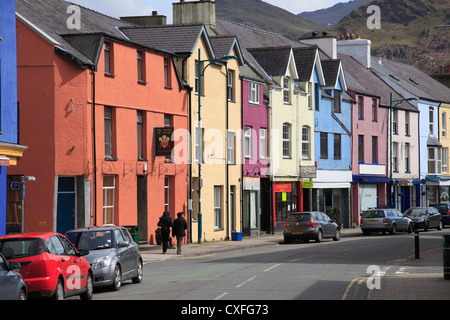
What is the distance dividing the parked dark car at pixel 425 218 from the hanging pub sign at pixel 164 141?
21.3 meters

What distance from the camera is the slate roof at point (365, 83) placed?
62.0 m

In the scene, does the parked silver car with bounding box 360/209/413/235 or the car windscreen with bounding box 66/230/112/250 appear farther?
the parked silver car with bounding box 360/209/413/235

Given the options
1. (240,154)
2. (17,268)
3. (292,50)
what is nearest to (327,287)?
(17,268)

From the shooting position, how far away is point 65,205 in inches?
1208

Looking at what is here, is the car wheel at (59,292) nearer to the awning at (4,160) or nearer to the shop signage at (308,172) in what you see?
the awning at (4,160)

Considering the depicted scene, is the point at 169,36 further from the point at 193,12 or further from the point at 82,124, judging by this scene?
the point at 193,12

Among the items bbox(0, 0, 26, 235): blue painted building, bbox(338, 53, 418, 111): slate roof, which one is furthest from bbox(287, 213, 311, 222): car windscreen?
bbox(338, 53, 418, 111): slate roof

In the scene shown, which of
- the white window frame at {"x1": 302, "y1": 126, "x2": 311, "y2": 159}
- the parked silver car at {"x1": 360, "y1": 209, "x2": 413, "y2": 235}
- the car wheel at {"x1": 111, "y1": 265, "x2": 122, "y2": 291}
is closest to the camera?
the car wheel at {"x1": 111, "y1": 265, "x2": 122, "y2": 291}

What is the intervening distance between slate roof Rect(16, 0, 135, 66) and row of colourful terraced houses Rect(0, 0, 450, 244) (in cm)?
10

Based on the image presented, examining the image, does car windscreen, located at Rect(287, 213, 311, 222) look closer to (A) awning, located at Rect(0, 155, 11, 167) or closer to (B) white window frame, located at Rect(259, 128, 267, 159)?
(B) white window frame, located at Rect(259, 128, 267, 159)

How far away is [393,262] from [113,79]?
13585mm

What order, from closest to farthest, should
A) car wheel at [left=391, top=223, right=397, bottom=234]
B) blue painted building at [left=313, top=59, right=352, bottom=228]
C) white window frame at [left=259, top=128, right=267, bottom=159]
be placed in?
white window frame at [left=259, top=128, right=267, bottom=159] < car wheel at [left=391, top=223, right=397, bottom=234] < blue painted building at [left=313, top=59, right=352, bottom=228]

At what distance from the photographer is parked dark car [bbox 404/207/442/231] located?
168 feet

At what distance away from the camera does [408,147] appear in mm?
68500
